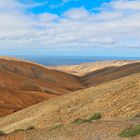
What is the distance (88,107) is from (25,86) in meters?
39.7

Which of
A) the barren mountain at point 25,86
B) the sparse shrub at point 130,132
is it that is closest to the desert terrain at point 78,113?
the sparse shrub at point 130,132

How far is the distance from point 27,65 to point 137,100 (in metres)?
68.2

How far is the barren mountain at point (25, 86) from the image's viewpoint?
5138 cm

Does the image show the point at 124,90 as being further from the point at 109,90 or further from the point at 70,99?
the point at 70,99

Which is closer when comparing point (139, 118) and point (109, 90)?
point (139, 118)

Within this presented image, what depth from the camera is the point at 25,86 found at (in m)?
65.8

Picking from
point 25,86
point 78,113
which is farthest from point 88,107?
point 25,86

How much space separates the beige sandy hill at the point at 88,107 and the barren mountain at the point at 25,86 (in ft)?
51.9

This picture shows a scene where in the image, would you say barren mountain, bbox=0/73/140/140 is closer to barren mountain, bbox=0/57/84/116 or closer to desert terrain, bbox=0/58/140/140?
desert terrain, bbox=0/58/140/140

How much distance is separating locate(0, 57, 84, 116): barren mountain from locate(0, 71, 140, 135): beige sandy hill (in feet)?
51.9

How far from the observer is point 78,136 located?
1418cm

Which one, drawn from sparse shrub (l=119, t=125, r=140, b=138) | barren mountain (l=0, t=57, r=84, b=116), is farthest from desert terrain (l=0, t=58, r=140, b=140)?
barren mountain (l=0, t=57, r=84, b=116)

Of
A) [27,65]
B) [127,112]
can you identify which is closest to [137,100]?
[127,112]

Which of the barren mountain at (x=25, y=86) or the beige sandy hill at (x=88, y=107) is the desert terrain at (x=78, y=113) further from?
the barren mountain at (x=25, y=86)
